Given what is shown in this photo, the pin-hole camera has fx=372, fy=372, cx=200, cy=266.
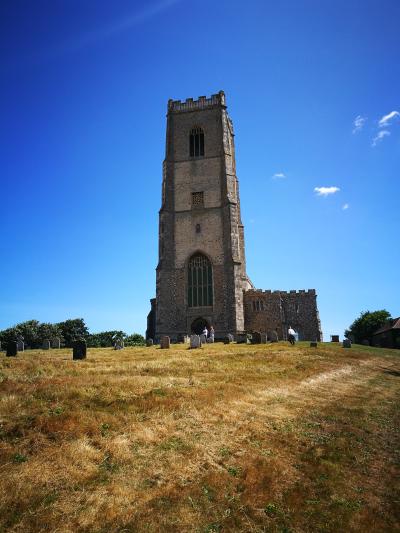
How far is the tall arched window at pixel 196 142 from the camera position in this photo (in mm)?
37125

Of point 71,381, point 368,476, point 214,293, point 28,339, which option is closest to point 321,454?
point 368,476

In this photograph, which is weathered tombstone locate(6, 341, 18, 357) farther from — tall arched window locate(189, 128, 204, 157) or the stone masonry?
tall arched window locate(189, 128, 204, 157)

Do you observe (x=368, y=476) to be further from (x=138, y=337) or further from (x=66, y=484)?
(x=138, y=337)

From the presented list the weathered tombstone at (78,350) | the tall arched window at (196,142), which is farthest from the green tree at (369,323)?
the weathered tombstone at (78,350)

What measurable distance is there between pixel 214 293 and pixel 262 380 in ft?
65.9

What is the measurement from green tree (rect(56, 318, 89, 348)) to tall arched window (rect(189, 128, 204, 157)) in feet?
89.6

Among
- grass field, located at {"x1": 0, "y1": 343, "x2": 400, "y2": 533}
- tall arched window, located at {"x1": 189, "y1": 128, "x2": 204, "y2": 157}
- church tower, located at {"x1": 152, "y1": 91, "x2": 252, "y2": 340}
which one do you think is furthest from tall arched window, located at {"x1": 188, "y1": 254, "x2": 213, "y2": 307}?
grass field, located at {"x1": 0, "y1": 343, "x2": 400, "y2": 533}

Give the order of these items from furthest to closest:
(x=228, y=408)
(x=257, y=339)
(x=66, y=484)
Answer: (x=257, y=339)
(x=228, y=408)
(x=66, y=484)

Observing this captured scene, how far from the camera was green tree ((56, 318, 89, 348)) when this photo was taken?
4800 centimetres

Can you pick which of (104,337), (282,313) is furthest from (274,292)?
(104,337)

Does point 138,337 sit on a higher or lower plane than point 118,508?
higher

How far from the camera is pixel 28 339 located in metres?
45.0

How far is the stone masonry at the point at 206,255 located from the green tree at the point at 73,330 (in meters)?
17.2

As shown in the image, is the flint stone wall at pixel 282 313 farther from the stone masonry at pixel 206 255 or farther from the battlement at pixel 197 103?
the battlement at pixel 197 103
